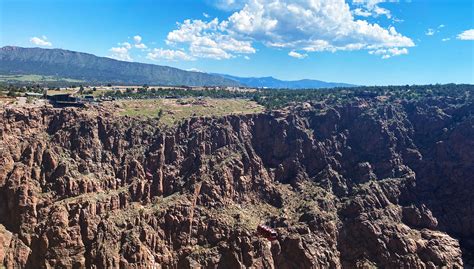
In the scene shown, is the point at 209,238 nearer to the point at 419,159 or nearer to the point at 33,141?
the point at 33,141

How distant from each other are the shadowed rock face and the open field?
23.3 ft

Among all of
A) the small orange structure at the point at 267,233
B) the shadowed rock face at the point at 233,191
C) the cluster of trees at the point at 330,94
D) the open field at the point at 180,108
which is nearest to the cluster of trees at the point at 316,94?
the cluster of trees at the point at 330,94

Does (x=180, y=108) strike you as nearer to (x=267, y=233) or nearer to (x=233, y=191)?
(x=233, y=191)

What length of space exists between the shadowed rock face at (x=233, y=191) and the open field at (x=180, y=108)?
7.09m

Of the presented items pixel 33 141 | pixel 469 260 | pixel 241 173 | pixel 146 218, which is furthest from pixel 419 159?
pixel 33 141

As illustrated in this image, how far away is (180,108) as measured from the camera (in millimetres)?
144125

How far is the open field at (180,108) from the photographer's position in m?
134

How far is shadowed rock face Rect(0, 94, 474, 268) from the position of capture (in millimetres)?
98375

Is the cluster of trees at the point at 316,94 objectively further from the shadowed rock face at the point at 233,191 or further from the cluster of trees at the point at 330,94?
the shadowed rock face at the point at 233,191

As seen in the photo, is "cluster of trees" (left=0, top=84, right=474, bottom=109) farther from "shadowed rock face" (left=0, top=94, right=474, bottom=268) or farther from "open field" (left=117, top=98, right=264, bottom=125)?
"shadowed rock face" (left=0, top=94, right=474, bottom=268)

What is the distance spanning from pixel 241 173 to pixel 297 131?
25157 millimetres

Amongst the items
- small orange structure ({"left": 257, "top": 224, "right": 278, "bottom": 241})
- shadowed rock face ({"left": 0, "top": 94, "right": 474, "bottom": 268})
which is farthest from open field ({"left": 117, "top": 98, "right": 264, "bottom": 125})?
small orange structure ({"left": 257, "top": 224, "right": 278, "bottom": 241})

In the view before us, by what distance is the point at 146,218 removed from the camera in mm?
103812

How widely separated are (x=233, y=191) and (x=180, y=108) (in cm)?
3895
